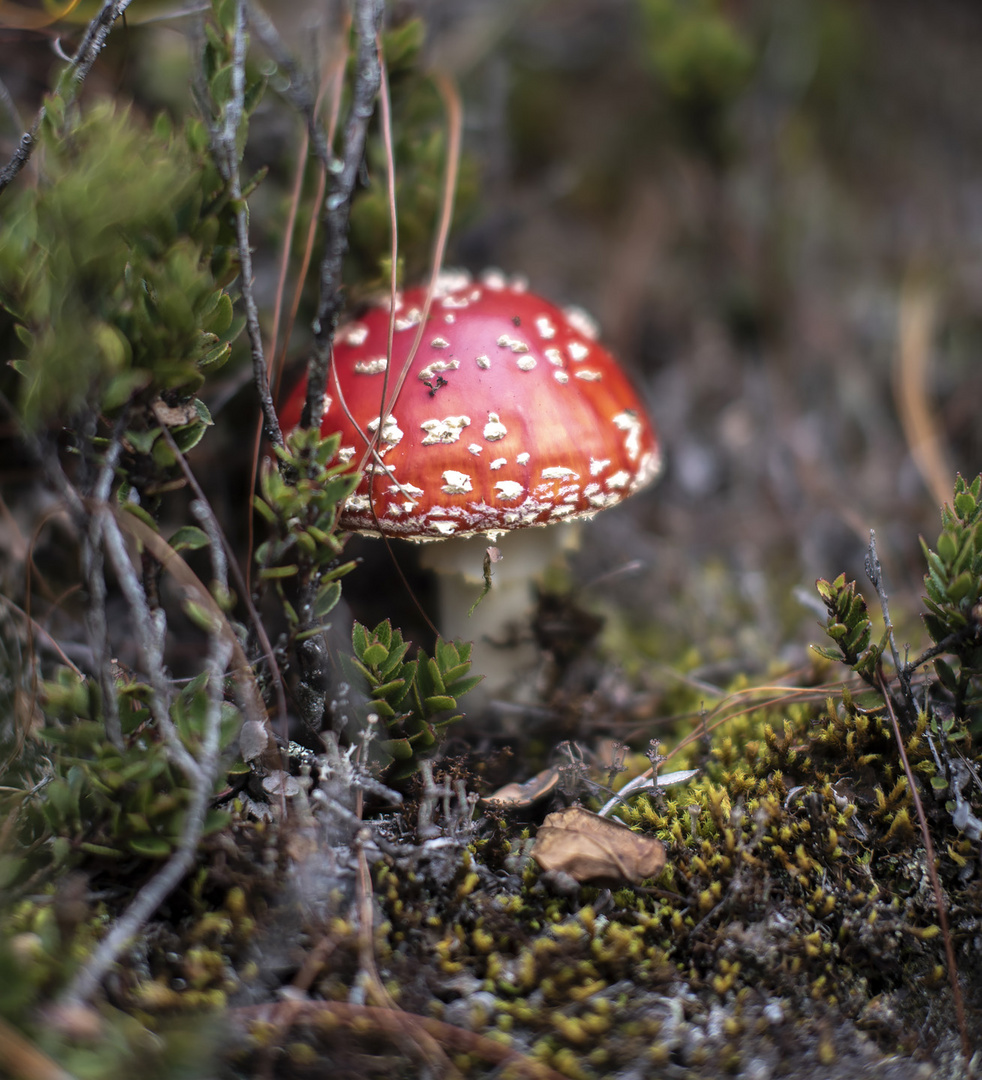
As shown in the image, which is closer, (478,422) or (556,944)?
(556,944)

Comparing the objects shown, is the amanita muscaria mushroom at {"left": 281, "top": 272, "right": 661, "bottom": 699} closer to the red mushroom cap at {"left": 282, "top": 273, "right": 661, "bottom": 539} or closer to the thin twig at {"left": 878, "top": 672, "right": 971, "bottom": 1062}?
the red mushroom cap at {"left": 282, "top": 273, "right": 661, "bottom": 539}

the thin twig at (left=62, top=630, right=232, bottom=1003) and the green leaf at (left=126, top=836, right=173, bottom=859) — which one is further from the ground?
the thin twig at (left=62, top=630, right=232, bottom=1003)

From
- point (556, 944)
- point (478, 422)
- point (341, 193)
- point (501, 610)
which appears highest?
point (341, 193)

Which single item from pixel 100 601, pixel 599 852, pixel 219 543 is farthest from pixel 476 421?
pixel 599 852

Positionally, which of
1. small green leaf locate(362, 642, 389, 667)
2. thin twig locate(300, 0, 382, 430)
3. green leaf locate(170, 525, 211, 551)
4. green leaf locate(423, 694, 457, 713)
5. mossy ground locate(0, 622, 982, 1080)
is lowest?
mossy ground locate(0, 622, 982, 1080)

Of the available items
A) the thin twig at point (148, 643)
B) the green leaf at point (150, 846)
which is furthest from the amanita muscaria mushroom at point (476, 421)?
the green leaf at point (150, 846)

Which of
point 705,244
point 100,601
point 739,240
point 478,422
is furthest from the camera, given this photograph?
point 705,244

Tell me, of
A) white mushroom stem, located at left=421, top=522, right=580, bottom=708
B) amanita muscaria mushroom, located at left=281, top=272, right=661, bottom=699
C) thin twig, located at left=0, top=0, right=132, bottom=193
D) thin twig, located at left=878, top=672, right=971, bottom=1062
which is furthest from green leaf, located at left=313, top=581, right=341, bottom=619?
thin twig, located at left=878, top=672, right=971, bottom=1062

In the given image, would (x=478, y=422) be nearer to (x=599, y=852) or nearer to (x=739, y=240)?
(x=599, y=852)
